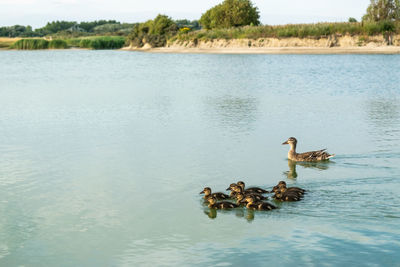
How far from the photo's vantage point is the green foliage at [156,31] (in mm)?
101688

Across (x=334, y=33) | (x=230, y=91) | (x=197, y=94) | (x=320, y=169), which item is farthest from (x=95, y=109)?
(x=334, y=33)

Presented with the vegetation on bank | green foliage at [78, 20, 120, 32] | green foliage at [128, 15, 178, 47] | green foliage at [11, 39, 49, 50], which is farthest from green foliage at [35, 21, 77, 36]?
green foliage at [128, 15, 178, 47]

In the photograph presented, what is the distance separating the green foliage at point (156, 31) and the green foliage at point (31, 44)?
16.9 meters

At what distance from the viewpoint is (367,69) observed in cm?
4562

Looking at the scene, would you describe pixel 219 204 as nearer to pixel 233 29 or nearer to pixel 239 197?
pixel 239 197

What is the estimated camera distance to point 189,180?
1279 centimetres

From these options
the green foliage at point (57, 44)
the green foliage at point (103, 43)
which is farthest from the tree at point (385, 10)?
the green foliage at point (57, 44)

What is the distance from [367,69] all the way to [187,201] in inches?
1467

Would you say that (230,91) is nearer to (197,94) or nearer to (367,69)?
(197,94)

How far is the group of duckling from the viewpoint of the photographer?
10781 mm

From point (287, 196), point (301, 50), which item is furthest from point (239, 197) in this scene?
point (301, 50)

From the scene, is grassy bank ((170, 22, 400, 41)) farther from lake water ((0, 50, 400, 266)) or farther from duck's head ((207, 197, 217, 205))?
duck's head ((207, 197, 217, 205))

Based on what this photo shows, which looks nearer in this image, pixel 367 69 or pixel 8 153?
pixel 8 153

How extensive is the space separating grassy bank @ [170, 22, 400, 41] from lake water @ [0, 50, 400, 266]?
51582mm
